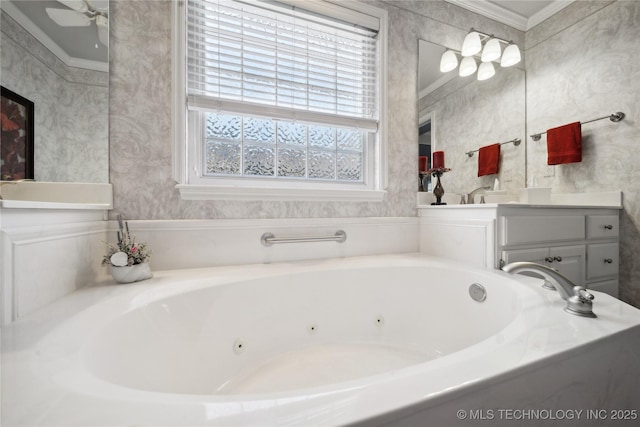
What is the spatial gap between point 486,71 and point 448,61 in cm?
38

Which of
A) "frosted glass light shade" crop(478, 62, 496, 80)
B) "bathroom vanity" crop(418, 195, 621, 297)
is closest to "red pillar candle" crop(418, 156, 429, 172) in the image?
"bathroom vanity" crop(418, 195, 621, 297)

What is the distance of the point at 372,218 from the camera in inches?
65.7

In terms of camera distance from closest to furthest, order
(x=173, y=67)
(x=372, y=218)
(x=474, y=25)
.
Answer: (x=173, y=67) < (x=372, y=218) < (x=474, y=25)

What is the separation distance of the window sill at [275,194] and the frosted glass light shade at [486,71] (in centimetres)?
130

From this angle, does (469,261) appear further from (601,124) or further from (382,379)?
(601,124)

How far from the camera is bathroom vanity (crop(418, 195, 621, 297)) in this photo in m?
1.30

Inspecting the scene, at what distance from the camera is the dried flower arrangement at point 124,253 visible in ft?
3.34

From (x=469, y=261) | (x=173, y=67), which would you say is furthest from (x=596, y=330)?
(x=173, y=67)

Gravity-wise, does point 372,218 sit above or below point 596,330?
above

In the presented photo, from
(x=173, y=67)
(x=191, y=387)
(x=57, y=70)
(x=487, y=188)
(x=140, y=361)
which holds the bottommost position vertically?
(x=191, y=387)

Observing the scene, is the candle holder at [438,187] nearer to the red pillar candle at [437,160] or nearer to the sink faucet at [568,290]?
the red pillar candle at [437,160]

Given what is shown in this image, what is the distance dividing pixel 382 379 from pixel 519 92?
8.73ft

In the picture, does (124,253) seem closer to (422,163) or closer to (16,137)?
(16,137)

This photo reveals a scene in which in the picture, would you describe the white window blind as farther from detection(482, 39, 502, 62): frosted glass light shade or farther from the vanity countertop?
detection(482, 39, 502, 62): frosted glass light shade
